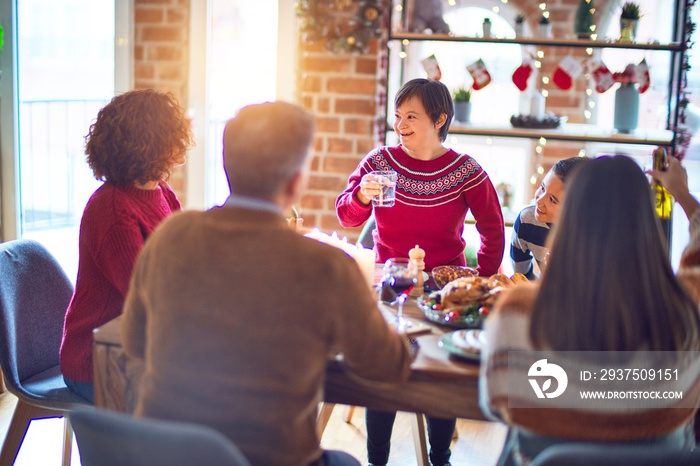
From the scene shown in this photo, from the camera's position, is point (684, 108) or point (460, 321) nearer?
point (460, 321)

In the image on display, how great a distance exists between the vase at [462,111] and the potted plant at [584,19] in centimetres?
56

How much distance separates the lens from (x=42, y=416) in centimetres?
220

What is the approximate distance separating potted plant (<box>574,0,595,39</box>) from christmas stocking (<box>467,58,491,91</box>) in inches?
16.7

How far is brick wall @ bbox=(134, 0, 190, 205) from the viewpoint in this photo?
147 inches

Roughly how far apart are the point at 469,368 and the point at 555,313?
305 mm

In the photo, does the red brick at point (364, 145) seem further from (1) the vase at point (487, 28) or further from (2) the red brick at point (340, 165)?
(1) the vase at point (487, 28)

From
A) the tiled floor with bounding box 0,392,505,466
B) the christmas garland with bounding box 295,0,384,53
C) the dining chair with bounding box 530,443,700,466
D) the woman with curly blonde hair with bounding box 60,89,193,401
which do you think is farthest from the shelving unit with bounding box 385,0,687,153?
the dining chair with bounding box 530,443,700,466

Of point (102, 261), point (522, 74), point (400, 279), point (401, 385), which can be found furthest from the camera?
point (522, 74)

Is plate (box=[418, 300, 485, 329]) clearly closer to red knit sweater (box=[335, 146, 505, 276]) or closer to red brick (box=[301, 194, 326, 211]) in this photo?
red knit sweater (box=[335, 146, 505, 276])

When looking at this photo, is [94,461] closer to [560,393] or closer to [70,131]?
[560,393]

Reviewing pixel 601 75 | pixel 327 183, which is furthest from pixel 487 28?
pixel 327 183

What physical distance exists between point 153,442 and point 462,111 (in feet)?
8.73

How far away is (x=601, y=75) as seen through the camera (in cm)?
348

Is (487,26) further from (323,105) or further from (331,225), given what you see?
(331,225)
